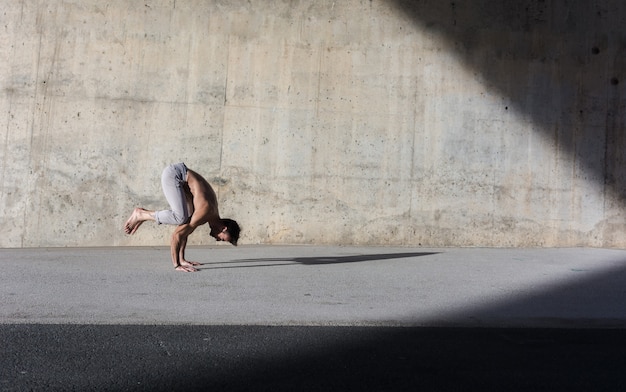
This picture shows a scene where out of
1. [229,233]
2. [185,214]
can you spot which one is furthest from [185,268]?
[229,233]

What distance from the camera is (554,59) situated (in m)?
11.9

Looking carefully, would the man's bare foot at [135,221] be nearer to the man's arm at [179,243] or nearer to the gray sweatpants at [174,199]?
the gray sweatpants at [174,199]

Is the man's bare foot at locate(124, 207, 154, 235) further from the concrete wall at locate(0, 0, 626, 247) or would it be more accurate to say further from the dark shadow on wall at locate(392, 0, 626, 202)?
the dark shadow on wall at locate(392, 0, 626, 202)

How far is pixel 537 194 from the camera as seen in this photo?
1183 centimetres

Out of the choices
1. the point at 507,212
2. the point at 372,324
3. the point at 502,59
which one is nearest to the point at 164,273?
the point at 372,324

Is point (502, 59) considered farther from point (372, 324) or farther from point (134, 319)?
point (134, 319)

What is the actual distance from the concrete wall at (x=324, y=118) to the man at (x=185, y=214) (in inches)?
112

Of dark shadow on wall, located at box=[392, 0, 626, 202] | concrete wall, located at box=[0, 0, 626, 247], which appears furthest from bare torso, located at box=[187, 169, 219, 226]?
dark shadow on wall, located at box=[392, 0, 626, 202]

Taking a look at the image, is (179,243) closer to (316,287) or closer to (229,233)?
(229,233)

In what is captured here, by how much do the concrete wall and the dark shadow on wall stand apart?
24 mm

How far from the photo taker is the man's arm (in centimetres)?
833

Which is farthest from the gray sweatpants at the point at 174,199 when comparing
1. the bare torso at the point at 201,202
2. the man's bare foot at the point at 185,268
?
the man's bare foot at the point at 185,268

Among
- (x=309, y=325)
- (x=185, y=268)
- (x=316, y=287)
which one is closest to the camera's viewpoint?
(x=309, y=325)

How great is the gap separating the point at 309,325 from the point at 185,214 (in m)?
2.99
